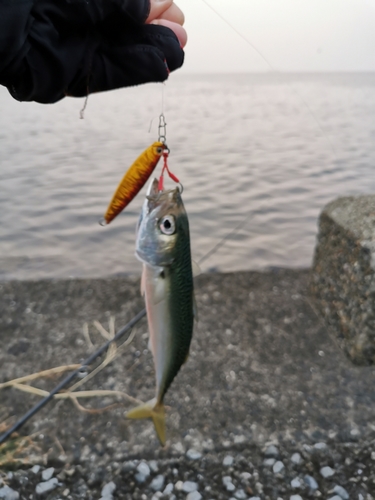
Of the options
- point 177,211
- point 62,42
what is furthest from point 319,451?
point 62,42

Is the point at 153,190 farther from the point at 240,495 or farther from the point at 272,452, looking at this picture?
the point at 272,452

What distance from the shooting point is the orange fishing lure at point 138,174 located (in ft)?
5.37

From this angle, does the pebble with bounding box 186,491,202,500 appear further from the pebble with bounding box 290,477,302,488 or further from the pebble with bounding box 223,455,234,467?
the pebble with bounding box 290,477,302,488

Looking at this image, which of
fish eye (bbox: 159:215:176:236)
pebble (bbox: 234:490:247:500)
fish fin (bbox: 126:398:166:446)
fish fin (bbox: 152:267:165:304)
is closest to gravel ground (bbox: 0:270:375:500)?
pebble (bbox: 234:490:247:500)

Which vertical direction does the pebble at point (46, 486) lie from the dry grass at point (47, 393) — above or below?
above

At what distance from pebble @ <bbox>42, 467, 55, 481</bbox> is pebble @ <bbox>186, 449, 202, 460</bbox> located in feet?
2.46

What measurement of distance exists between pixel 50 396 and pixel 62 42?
204 centimetres

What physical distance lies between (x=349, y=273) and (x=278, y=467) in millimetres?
1367

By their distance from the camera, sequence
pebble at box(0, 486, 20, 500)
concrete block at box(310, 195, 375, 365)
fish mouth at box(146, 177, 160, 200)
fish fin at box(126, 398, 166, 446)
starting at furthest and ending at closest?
concrete block at box(310, 195, 375, 365) < pebble at box(0, 486, 20, 500) < fish fin at box(126, 398, 166, 446) < fish mouth at box(146, 177, 160, 200)

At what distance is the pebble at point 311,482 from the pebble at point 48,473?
137 centimetres

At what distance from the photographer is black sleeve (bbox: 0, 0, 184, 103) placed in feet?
5.08

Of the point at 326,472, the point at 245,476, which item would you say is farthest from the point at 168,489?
the point at 326,472

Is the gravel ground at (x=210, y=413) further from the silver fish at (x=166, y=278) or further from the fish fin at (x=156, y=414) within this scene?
the silver fish at (x=166, y=278)

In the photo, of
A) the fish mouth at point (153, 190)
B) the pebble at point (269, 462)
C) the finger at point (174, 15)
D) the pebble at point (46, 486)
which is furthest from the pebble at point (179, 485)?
the finger at point (174, 15)
